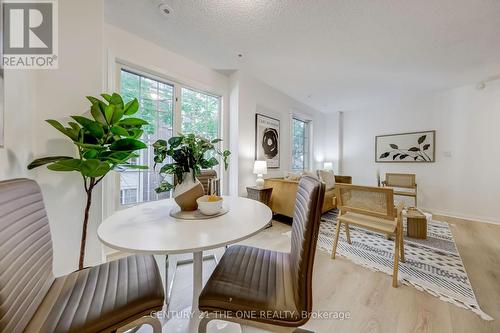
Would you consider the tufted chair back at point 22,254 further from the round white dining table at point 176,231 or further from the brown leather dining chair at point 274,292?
the brown leather dining chair at point 274,292

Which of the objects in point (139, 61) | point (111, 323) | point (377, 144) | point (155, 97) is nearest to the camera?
point (111, 323)

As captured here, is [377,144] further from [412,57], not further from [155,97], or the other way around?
[155,97]

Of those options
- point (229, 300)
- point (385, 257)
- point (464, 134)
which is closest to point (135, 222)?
point (229, 300)

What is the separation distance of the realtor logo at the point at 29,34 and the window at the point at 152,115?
0.81m

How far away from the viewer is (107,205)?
1928mm

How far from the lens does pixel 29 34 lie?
125cm

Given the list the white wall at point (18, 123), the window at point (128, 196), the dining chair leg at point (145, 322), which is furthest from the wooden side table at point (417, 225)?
the white wall at point (18, 123)

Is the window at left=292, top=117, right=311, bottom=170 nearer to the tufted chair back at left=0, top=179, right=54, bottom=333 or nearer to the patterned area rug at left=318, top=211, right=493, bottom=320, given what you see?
the patterned area rug at left=318, top=211, right=493, bottom=320

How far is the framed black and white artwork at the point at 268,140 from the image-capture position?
3.51 m

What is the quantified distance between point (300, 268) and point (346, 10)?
7.16ft

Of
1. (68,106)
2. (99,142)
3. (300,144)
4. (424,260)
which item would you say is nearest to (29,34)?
(68,106)

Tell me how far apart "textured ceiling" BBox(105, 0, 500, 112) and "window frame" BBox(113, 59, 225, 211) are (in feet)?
1.23

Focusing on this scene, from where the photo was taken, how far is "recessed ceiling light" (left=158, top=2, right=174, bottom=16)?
1.70 meters

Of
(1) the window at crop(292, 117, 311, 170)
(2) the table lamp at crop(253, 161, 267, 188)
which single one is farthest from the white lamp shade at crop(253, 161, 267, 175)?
(1) the window at crop(292, 117, 311, 170)
